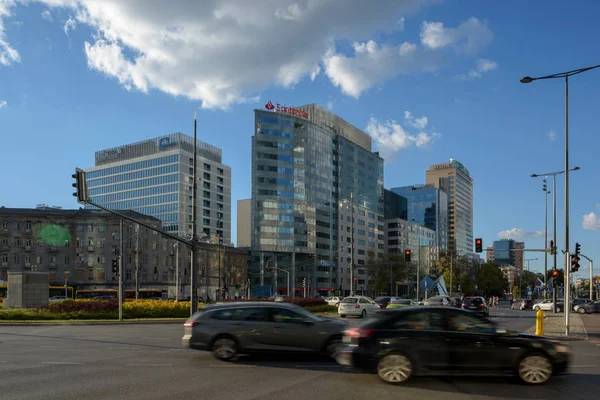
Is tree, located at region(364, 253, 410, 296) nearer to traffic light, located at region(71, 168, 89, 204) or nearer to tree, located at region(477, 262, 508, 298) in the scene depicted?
tree, located at region(477, 262, 508, 298)

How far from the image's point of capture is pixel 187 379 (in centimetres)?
1102

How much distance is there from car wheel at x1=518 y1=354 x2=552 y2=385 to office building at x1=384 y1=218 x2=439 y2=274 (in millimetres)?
149238

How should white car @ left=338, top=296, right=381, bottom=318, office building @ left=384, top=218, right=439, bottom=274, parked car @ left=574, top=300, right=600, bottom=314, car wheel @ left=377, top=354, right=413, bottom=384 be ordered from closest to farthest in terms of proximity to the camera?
car wheel @ left=377, top=354, right=413, bottom=384
white car @ left=338, top=296, right=381, bottom=318
parked car @ left=574, top=300, right=600, bottom=314
office building @ left=384, top=218, right=439, bottom=274

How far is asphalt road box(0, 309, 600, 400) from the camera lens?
952 cm

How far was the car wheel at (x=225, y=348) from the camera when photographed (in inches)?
537

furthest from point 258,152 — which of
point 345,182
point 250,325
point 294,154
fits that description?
point 250,325

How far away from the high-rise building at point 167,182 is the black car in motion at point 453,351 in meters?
112

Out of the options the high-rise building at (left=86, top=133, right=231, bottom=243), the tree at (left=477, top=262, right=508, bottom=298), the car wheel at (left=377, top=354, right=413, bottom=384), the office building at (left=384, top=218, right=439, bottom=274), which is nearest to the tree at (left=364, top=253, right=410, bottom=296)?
the tree at (left=477, top=262, right=508, bottom=298)

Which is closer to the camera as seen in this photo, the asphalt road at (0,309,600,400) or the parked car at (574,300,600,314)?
the asphalt road at (0,309,600,400)

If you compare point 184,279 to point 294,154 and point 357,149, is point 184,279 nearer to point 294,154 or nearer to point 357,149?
point 294,154

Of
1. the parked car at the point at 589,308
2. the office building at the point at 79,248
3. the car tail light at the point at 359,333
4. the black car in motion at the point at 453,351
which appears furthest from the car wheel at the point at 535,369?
the office building at the point at 79,248

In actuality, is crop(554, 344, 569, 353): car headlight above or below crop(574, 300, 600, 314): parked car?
above

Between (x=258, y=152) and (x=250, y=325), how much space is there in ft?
337

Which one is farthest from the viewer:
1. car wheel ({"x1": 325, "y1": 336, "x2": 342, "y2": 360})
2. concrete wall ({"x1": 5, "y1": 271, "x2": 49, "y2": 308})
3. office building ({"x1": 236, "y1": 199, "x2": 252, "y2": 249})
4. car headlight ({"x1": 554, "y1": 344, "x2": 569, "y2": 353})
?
office building ({"x1": 236, "y1": 199, "x2": 252, "y2": 249})
